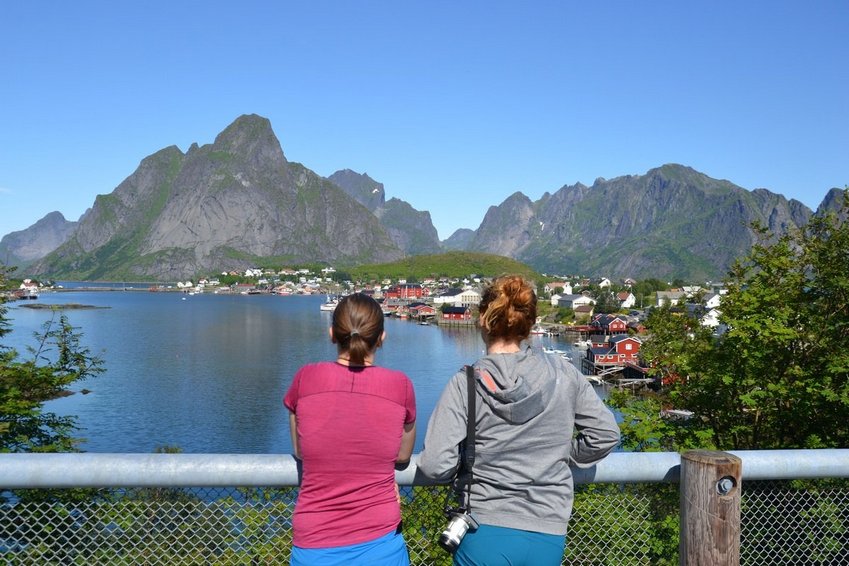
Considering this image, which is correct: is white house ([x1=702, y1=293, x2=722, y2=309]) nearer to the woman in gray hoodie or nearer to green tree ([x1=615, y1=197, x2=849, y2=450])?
green tree ([x1=615, y1=197, x2=849, y2=450])

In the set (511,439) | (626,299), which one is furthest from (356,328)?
(626,299)

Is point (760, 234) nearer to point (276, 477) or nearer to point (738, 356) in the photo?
point (738, 356)

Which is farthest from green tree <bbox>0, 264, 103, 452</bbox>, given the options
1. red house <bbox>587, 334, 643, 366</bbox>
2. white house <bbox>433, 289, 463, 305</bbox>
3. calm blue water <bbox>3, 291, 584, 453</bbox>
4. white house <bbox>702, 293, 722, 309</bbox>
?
white house <bbox>433, 289, 463, 305</bbox>

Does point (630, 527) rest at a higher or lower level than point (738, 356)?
lower

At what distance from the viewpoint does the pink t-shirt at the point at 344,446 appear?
1994 millimetres

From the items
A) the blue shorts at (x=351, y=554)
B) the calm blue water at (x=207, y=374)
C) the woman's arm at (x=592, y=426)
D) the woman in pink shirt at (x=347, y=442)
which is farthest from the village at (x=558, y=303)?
the calm blue water at (x=207, y=374)

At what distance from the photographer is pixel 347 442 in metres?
1.99

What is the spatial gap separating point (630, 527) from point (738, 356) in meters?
3.54

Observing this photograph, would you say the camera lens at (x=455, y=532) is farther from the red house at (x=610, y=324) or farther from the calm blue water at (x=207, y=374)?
the red house at (x=610, y=324)

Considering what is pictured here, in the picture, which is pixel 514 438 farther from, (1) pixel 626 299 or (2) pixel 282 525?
(1) pixel 626 299

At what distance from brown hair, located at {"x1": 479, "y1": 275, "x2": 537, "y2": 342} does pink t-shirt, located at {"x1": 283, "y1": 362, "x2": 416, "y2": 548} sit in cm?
33

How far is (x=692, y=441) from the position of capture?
5059 millimetres

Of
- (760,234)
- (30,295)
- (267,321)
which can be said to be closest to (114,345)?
(267,321)

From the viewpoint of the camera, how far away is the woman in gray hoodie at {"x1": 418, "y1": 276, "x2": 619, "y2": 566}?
6.53 ft
